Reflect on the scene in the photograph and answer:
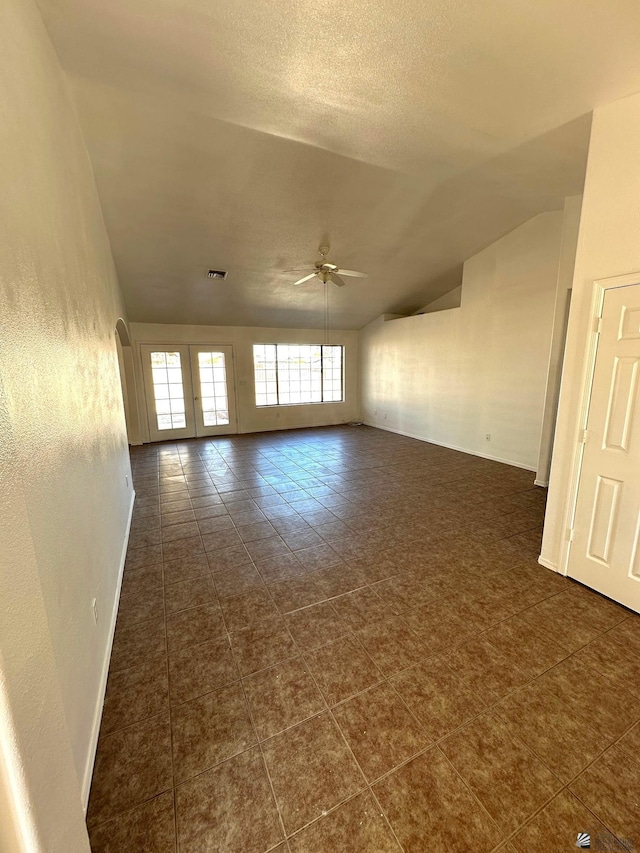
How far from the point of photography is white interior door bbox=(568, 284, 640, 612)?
2098mm

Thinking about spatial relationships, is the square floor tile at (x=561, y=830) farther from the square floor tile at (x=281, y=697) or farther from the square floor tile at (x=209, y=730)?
the square floor tile at (x=209, y=730)

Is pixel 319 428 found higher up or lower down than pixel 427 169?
lower down

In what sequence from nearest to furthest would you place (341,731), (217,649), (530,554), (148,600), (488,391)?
1. (341,731)
2. (217,649)
3. (148,600)
4. (530,554)
5. (488,391)

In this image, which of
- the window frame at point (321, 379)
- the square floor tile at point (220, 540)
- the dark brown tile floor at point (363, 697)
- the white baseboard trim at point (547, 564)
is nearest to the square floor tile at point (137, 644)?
the dark brown tile floor at point (363, 697)

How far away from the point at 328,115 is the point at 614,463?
9.78 ft

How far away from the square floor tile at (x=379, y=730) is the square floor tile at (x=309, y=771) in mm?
52

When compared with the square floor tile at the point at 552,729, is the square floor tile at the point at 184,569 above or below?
above

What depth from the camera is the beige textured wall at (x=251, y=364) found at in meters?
6.75

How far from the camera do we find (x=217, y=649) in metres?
1.92

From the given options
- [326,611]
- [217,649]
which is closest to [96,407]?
[217,649]

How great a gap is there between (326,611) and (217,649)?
0.67m

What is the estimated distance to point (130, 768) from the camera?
53.0 inches

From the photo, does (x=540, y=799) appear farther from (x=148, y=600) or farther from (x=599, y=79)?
(x=599, y=79)

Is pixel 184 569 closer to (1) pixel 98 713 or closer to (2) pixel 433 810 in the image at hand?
(1) pixel 98 713
